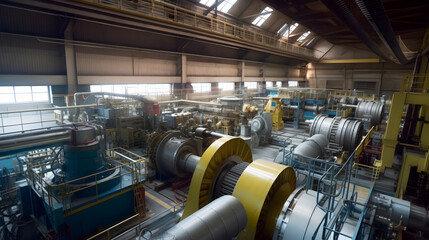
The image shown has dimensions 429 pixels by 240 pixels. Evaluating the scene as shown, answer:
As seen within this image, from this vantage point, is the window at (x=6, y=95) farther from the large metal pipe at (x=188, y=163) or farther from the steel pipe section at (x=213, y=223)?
the steel pipe section at (x=213, y=223)

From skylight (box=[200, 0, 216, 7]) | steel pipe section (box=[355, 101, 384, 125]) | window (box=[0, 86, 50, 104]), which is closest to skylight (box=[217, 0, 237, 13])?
skylight (box=[200, 0, 216, 7])

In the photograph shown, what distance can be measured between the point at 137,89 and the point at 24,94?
23.2ft

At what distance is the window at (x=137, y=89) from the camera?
648 inches

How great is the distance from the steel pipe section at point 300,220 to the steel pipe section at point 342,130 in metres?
8.71

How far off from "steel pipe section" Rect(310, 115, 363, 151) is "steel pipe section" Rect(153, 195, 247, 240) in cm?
985

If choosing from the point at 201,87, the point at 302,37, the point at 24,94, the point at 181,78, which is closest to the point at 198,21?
the point at 181,78

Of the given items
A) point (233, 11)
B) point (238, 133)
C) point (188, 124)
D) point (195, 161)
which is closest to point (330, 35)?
point (233, 11)

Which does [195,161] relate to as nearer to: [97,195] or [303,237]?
[97,195]

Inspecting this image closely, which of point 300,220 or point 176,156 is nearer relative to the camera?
point 300,220

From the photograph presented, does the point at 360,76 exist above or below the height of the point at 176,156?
above

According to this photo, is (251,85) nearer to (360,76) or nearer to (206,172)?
(360,76)

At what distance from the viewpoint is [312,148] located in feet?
29.1

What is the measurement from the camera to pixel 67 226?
209 inches

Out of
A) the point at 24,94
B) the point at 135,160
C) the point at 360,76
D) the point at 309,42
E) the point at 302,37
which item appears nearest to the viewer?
the point at 135,160
